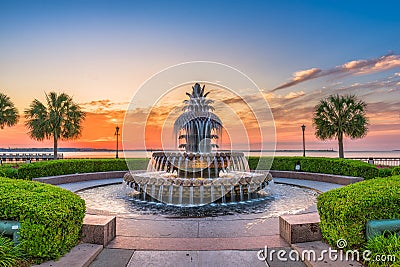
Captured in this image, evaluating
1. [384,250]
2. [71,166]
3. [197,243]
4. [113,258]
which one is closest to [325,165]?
[197,243]

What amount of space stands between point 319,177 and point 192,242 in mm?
13641

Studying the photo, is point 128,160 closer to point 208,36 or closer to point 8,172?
point 8,172

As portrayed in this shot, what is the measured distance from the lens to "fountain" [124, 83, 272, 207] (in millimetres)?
9664

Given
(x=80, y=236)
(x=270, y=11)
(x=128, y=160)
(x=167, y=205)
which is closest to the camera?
(x=80, y=236)

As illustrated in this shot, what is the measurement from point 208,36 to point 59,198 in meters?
13.6

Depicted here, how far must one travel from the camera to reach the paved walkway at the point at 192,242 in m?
4.47

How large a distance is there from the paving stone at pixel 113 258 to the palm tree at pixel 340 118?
89.3ft

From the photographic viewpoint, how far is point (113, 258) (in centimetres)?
456

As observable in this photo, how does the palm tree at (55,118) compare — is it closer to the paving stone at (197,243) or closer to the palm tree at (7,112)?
the palm tree at (7,112)

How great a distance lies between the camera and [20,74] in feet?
56.3

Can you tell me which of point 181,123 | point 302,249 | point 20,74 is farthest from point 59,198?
point 20,74

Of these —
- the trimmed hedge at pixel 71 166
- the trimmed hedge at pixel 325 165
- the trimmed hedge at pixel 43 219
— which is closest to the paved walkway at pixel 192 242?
the trimmed hedge at pixel 43 219

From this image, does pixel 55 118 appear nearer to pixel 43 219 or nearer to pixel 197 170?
pixel 197 170

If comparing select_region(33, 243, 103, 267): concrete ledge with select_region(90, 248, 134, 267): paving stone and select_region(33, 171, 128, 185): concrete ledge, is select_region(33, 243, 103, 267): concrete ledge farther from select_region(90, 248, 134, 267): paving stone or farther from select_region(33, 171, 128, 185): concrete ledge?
select_region(33, 171, 128, 185): concrete ledge
